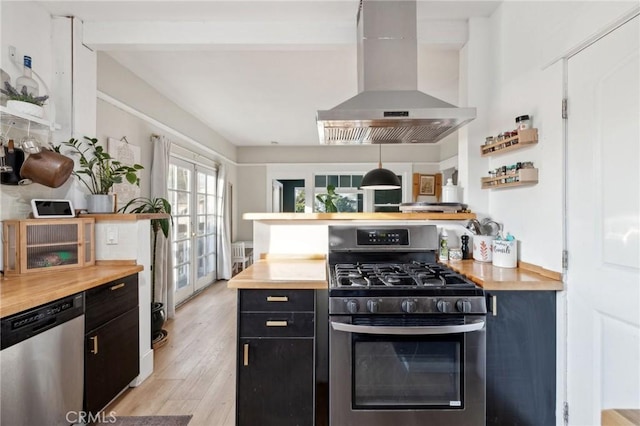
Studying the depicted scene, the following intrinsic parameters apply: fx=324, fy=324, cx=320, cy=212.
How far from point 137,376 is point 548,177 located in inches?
111

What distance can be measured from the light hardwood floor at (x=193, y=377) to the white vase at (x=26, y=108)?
5.97ft

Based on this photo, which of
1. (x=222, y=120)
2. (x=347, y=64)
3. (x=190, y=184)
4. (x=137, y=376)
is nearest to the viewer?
(x=137, y=376)

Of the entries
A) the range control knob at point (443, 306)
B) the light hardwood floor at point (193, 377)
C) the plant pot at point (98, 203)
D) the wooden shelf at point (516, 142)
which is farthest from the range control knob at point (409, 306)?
the plant pot at point (98, 203)

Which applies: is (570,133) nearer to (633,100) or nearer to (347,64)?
(633,100)

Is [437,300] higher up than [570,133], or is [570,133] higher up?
[570,133]

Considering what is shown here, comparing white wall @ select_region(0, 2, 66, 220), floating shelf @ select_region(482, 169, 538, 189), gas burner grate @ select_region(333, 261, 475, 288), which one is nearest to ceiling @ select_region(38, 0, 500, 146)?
white wall @ select_region(0, 2, 66, 220)

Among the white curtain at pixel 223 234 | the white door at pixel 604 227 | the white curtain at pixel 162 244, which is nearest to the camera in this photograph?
the white door at pixel 604 227

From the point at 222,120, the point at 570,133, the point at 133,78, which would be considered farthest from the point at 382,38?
the point at 222,120

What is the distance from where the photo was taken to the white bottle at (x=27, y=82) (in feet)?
6.16

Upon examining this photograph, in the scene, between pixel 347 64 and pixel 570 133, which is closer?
pixel 570 133

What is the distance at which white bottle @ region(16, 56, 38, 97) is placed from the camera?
1.88m

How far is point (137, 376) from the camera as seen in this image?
2.23 meters

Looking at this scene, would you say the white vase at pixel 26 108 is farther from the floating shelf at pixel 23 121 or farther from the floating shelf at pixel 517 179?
the floating shelf at pixel 517 179

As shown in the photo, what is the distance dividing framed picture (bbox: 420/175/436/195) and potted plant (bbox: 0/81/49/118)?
18.9ft
